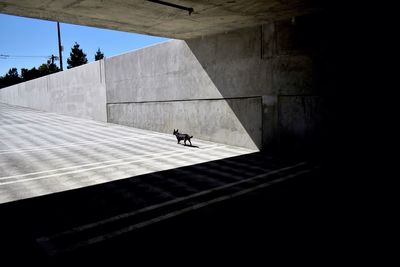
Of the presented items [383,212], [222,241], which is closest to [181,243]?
[222,241]

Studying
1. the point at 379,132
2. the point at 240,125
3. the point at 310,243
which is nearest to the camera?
the point at 310,243

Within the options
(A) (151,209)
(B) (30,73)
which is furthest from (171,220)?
(B) (30,73)

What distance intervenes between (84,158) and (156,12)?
6.94 metres

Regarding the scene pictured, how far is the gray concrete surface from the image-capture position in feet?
42.6

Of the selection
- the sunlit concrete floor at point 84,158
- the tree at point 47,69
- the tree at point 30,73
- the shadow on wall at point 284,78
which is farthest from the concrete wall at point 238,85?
the tree at point 30,73

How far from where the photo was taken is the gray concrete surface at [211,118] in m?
13.0

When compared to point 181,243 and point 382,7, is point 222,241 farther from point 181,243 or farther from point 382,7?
point 382,7

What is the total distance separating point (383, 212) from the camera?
5.80 metres

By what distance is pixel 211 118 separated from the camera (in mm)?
15086

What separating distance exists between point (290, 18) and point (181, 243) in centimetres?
988

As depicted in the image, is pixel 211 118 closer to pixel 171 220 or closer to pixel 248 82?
pixel 248 82

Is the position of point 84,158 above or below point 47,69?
below

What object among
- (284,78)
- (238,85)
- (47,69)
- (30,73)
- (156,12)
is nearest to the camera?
(156,12)

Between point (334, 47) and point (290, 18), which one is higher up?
point (290, 18)
